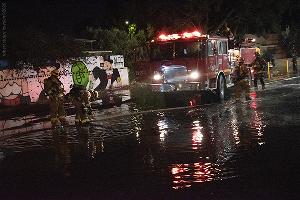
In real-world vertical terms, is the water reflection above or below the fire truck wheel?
below

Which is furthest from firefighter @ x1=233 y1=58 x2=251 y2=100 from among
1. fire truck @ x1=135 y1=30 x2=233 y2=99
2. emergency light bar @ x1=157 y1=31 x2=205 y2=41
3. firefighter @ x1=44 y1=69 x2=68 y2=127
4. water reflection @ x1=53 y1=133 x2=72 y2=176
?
water reflection @ x1=53 y1=133 x2=72 y2=176

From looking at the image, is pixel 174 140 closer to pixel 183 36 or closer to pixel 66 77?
pixel 183 36

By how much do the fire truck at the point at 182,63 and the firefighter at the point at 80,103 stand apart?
4.73 meters

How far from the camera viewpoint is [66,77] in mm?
23484

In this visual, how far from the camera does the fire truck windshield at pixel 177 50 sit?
1748 cm

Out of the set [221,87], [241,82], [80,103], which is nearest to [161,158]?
[80,103]

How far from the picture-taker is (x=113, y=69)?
26734mm

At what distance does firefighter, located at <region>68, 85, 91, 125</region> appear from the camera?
43.3ft

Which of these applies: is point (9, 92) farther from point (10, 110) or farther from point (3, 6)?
point (3, 6)

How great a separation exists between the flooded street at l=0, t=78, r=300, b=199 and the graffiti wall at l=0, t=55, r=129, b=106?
656 cm

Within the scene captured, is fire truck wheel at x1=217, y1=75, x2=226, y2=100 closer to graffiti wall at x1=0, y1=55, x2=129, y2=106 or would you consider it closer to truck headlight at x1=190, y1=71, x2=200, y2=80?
truck headlight at x1=190, y1=71, x2=200, y2=80

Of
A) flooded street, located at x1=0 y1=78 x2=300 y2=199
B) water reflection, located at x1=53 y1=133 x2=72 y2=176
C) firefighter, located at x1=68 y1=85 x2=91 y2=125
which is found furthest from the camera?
firefighter, located at x1=68 y1=85 x2=91 y2=125

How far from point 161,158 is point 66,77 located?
1582 centimetres

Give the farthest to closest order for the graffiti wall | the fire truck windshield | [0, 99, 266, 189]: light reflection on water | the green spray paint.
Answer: the green spray paint
the graffiti wall
the fire truck windshield
[0, 99, 266, 189]: light reflection on water
